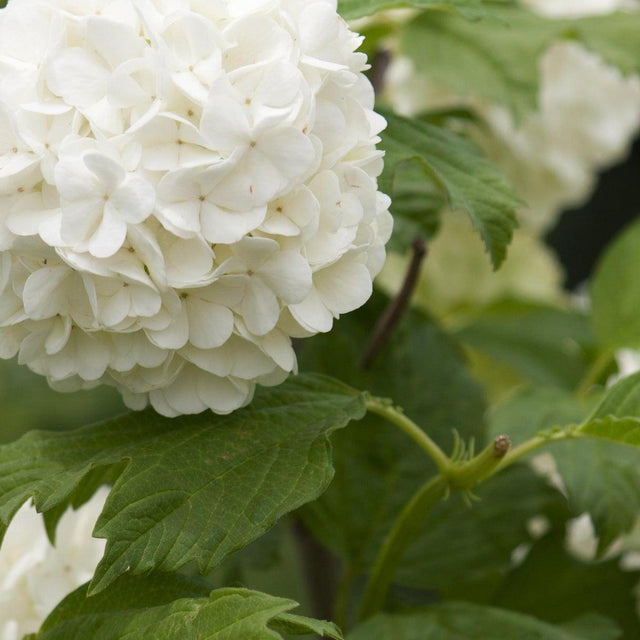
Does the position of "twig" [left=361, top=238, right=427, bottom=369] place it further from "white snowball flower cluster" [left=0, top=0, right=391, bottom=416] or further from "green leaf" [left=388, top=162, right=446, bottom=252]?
"white snowball flower cluster" [left=0, top=0, right=391, bottom=416]

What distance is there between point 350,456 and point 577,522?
0.33 m

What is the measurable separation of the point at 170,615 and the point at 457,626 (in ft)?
0.79

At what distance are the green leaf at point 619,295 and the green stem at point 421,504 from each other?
0.36m

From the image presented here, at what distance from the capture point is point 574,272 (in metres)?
2.66

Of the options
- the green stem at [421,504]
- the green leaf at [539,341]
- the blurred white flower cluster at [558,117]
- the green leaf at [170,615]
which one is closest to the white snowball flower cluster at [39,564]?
the green leaf at [170,615]

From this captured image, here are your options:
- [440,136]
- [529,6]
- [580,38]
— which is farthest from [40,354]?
[529,6]

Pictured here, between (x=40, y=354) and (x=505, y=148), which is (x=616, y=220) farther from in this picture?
(x=40, y=354)

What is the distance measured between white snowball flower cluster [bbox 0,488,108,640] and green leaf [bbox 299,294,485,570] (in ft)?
0.54

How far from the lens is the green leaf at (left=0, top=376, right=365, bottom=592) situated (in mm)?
485

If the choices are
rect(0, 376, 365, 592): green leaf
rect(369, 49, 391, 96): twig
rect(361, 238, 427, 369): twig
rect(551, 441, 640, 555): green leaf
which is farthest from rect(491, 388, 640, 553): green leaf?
rect(369, 49, 391, 96): twig

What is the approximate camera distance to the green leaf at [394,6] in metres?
0.60

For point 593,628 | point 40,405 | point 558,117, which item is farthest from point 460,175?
point 40,405

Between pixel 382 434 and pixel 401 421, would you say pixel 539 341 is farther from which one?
pixel 401 421

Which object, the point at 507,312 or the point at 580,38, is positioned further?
the point at 507,312
